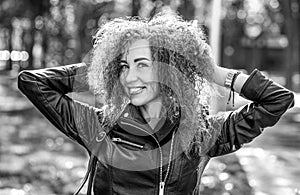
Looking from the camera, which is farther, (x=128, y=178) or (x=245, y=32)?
(x=245, y=32)

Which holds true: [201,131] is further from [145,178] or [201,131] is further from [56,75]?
[56,75]

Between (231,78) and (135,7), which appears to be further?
(135,7)

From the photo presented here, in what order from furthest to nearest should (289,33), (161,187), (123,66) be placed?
(289,33) → (123,66) → (161,187)

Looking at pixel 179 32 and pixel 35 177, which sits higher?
pixel 179 32

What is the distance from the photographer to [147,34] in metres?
1.92

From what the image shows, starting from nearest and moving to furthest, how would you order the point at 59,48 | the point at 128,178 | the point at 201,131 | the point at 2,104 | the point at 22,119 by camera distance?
the point at 128,178, the point at 201,131, the point at 22,119, the point at 2,104, the point at 59,48

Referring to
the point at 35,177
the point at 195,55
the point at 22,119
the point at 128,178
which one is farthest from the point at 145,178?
the point at 22,119

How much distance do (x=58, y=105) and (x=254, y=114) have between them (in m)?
0.69

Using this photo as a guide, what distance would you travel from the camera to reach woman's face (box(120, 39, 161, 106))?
6.23ft

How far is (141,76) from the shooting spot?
1.89 meters

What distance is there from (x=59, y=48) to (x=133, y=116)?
2648 cm

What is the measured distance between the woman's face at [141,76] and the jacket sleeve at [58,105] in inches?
7.5

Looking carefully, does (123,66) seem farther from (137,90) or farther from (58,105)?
(58,105)

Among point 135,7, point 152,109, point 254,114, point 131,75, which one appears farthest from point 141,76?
point 135,7
